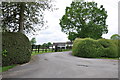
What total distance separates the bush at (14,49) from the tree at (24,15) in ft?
6.44

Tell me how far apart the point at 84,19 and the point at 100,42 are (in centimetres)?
1107

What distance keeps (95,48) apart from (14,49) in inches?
421

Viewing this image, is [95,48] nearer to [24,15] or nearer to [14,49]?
[24,15]

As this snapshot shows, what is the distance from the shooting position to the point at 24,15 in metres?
10.2

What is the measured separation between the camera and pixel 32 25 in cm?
1100

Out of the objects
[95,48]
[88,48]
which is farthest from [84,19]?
[88,48]

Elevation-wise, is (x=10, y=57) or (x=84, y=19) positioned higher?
(x=84, y=19)

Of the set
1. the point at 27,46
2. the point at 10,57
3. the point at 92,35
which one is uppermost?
the point at 92,35

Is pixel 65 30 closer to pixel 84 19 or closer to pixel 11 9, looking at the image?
pixel 84 19

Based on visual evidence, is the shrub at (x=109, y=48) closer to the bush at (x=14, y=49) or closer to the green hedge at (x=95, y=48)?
the green hedge at (x=95, y=48)

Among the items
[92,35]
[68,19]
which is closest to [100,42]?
[92,35]

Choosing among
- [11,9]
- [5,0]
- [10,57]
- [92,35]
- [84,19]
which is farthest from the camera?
[84,19]

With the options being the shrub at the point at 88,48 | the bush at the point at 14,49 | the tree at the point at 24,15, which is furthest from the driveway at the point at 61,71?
the shrub at the point at 88,48

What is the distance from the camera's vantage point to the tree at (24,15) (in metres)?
9.02
